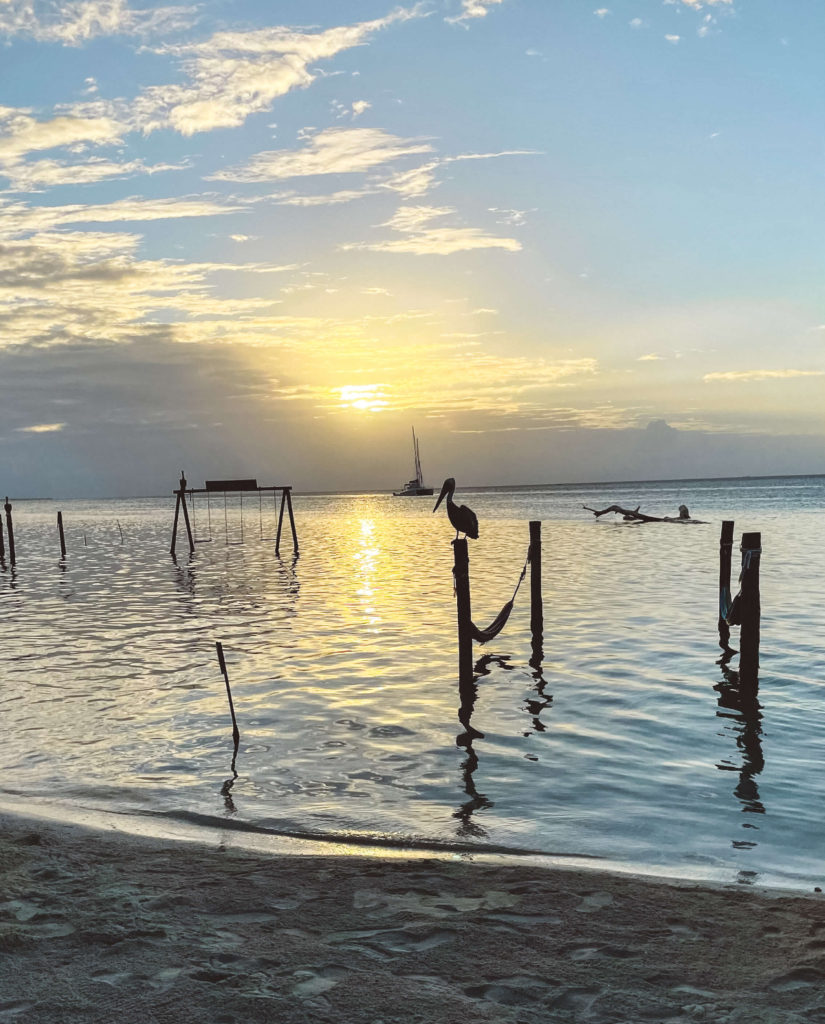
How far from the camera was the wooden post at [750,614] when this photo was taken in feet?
41.3

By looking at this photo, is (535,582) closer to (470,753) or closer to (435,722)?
(435,722)

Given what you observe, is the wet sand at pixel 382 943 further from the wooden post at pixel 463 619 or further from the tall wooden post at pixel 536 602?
the tall wooden post at pixel 536 602

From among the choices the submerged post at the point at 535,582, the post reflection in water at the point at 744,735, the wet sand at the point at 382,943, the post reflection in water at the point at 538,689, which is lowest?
the post reflection in water at the point at 744,735

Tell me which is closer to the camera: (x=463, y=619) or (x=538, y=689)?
A: (x=463, y=619)

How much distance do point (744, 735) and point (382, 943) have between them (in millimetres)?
7236

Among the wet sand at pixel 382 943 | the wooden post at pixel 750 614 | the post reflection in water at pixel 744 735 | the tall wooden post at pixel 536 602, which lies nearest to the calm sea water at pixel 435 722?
the post reflection in water at pixel 744 735

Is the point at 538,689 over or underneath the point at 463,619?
underneath

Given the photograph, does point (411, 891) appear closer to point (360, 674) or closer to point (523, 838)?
point (523, 838)

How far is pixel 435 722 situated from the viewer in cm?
1188

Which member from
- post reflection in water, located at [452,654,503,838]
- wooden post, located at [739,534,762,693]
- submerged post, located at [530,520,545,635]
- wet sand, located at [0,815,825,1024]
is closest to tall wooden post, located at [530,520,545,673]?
submerged post, located at [530,520,545,635]

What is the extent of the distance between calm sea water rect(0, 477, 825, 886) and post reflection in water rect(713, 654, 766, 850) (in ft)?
0.14

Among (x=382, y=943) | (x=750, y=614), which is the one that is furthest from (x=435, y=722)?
(x=382, y=943)

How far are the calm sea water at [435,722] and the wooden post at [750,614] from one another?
0.56 meters

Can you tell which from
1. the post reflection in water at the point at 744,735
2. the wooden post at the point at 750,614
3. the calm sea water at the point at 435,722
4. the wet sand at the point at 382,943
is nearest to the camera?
the wet sand at the point at 382,943
